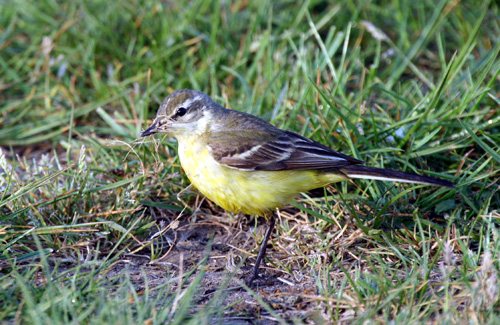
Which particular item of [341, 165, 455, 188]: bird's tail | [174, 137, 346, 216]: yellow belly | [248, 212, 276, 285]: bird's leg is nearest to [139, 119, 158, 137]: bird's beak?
[174, 137, 346, 216]: yellow belly

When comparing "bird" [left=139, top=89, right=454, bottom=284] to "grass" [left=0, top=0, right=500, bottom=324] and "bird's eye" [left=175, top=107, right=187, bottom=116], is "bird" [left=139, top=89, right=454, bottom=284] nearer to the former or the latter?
"bird's eye" [left=175, top=107, right=187, bottom=116]

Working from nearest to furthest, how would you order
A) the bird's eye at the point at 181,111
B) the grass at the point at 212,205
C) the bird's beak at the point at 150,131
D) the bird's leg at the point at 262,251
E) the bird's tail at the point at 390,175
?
the grass at the point at 212,205
the bird's tail at the point at 390,175
the bird's leg at the point at 262,251
the bird's beak at the point at 150,131
the bird's eye at the point at 181,111

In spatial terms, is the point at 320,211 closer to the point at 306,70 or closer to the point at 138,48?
the point at 306,70

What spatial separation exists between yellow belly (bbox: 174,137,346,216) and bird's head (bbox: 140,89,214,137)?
0.37 meters

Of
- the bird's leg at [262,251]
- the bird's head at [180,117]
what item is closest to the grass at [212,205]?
the bird's leg at [262,251]

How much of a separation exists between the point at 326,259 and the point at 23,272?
2.30m

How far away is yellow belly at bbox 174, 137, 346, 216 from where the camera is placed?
444 cm

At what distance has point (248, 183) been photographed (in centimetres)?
447

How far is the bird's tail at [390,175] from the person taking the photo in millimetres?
4059

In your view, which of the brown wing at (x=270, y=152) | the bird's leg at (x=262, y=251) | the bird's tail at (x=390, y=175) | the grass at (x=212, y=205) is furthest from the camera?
the brown wing at (x=270, y=152)

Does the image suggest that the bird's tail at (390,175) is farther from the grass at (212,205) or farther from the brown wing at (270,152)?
the grass at (212,205)

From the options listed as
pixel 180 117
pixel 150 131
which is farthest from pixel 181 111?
pixel 150 131

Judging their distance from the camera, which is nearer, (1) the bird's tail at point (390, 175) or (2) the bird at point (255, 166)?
(1) the bird's tail at point (390, 175)

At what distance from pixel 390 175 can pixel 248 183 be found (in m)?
1.16
